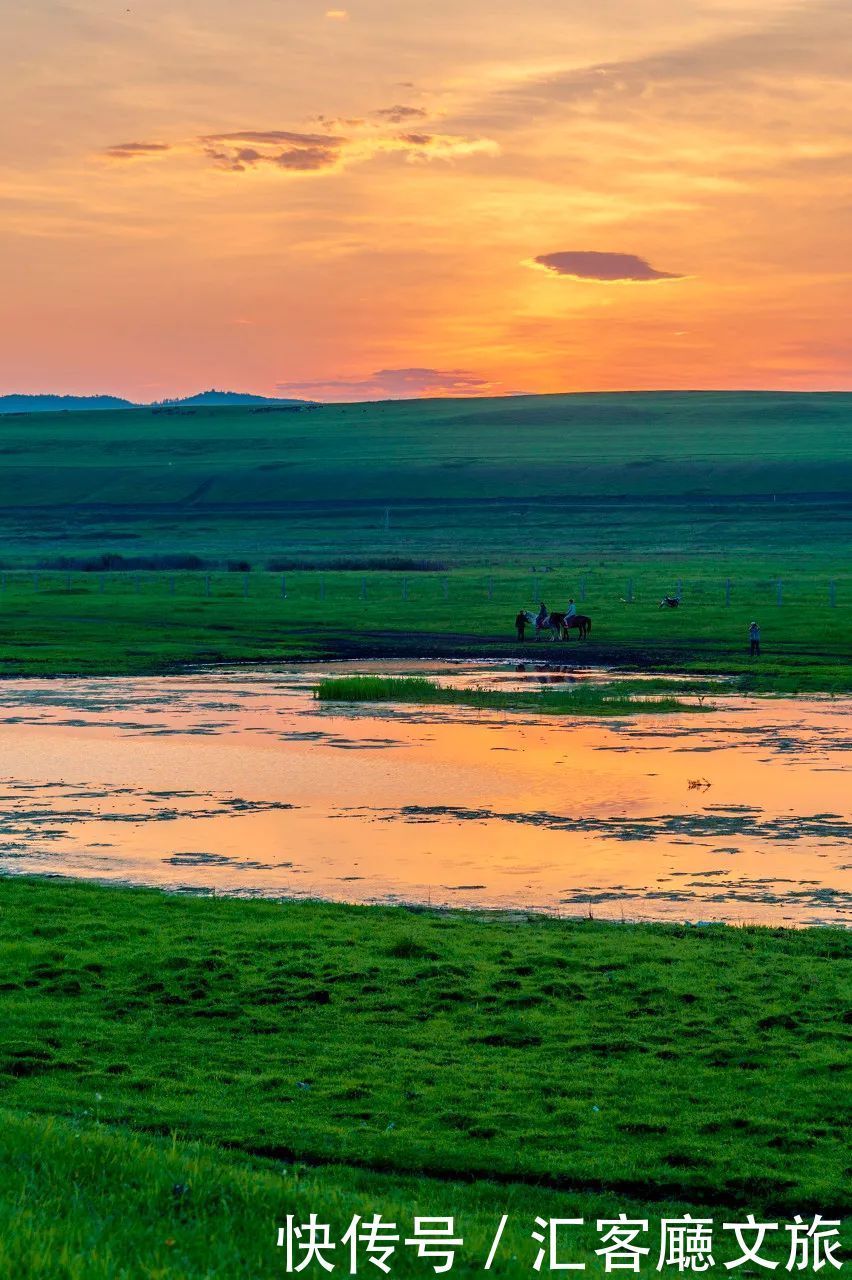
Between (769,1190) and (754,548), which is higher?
(754,548)

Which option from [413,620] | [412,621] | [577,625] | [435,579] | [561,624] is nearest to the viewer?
[561,624]

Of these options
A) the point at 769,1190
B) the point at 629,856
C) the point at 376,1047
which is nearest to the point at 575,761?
the point at 629,856

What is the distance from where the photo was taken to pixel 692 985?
16.9 m

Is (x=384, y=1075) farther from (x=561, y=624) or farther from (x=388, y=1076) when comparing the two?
(x=561, y=624)

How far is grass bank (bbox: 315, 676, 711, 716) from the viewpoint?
147 feet

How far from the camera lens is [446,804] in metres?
29.9

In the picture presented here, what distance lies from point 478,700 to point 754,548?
307 ft

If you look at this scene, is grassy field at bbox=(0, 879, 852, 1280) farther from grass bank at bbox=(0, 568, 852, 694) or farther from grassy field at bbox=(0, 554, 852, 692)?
grassy field at bbox=(0, 554, 852, 692)

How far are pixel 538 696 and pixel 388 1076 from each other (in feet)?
110

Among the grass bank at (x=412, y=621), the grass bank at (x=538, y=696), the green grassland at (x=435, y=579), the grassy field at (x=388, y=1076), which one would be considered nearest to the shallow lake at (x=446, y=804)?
the grass bank at (x=538, y=696)

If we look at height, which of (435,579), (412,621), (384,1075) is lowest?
(384,1075)

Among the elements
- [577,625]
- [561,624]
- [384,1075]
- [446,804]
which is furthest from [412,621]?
[384,1075]

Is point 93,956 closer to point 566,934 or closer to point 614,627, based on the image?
point 566,934

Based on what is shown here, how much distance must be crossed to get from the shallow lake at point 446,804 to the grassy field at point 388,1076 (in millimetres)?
2729
